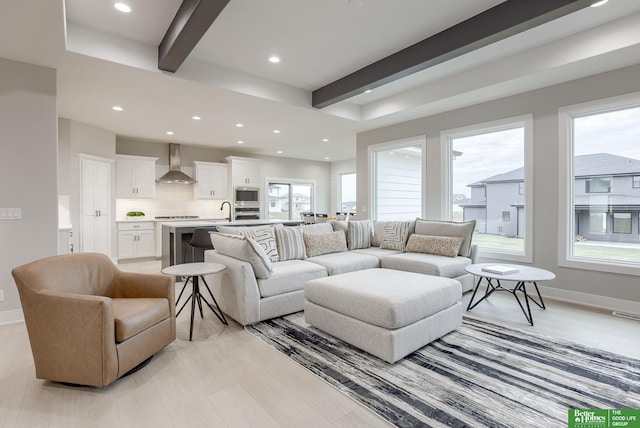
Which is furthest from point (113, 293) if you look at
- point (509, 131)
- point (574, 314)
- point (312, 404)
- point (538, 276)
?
point (509, 131)

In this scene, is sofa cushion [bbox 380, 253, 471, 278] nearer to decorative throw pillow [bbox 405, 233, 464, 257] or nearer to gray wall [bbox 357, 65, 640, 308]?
decorative throw pillow [bbox 405, 233, 464, 257]

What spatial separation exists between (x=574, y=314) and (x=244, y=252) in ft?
11.8

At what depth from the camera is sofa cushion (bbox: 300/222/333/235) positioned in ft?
14.7

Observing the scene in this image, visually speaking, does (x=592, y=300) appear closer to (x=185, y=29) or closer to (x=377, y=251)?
(x=377, y=251)

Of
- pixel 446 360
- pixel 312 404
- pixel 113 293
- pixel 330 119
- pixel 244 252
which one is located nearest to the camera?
pixel 312 404

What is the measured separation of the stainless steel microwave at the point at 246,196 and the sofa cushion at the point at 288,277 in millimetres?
4901

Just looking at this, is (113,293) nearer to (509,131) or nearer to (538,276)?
(538,276)

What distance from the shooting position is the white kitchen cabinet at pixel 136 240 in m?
6.70

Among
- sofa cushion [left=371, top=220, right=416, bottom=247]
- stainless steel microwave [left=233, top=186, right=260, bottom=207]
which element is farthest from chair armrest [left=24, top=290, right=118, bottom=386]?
stainless steel microwave [left=233, top=186, right=260, bottom=207]

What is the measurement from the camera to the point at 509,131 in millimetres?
4555

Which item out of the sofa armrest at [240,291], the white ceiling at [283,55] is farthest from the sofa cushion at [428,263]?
the white ceiling at [283,55]

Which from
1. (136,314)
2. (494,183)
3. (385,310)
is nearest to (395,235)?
(494,183)

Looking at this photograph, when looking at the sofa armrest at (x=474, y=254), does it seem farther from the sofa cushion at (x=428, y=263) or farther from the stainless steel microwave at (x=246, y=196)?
the stainless steel microwave at (x=246, y=196)

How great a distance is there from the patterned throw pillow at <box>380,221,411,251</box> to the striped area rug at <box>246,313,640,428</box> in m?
2.04
